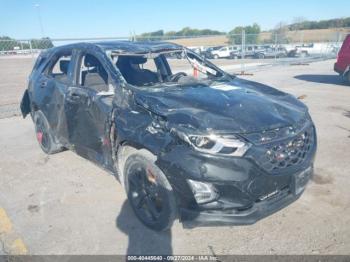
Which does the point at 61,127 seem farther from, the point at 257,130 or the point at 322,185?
the point at 322,185

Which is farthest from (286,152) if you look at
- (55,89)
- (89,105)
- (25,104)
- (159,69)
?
(25,104)

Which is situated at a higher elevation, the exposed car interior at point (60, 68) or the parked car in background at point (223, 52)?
the exposed car interior at point (60, 68)

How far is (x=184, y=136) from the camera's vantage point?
278cm

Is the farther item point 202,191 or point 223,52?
point 223,52

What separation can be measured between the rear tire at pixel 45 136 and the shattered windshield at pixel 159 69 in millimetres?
1841

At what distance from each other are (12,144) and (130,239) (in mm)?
4211

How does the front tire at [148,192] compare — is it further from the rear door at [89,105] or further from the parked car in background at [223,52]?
the parked car in background at [223,52]

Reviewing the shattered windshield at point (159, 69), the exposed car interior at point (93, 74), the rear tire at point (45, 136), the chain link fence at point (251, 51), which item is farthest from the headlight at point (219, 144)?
the chain link fence at point (251, 51)

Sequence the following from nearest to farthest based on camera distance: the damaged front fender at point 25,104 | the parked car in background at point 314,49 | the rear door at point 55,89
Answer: the rear door at point 55,89 → the damaged front fender at point 25,104 → the parked car in background at point 314,49

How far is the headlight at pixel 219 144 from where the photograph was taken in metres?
2.71

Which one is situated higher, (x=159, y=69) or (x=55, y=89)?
(x=159, y=69)

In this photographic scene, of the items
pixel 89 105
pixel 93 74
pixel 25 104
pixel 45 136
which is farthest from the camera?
pixel 25 104

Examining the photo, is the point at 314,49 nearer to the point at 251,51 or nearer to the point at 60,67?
the point at 251,51

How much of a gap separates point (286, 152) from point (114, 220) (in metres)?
1.89
